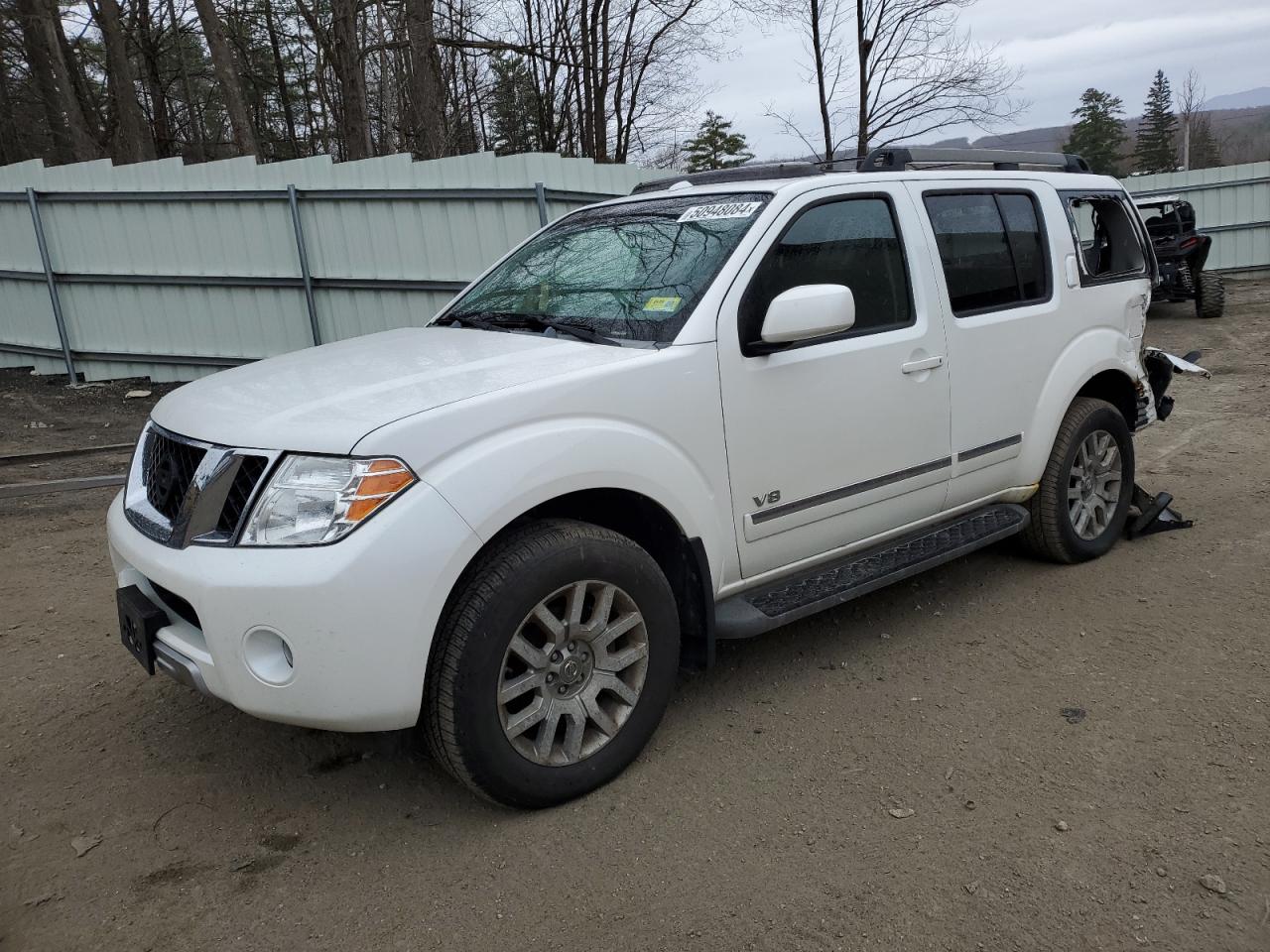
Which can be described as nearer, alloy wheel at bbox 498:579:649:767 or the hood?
the hood

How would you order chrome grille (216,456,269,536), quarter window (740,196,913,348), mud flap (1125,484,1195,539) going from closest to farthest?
chrome grille (216,456,269,536) → quarter window (740,196,913,348) → mud flap (1125,484,1195,539)

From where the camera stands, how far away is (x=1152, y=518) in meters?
5.22

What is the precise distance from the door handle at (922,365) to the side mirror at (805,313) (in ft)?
2.17

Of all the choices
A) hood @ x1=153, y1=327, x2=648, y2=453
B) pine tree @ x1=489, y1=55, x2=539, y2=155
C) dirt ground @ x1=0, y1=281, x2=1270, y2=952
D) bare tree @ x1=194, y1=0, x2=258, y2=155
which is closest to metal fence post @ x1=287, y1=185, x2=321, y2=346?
bare tree @ x1=194, y1=0, x2=258, y2=155

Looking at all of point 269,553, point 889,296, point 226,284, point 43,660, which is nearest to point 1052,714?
point 889,296

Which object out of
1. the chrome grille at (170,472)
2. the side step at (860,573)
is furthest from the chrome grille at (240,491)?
the side step at (860,573)

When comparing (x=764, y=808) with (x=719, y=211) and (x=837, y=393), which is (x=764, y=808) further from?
(x=719, y=211)

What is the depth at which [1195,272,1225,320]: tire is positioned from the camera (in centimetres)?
1483

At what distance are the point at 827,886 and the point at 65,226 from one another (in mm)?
11143

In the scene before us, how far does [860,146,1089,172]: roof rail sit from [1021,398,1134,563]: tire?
1.19m

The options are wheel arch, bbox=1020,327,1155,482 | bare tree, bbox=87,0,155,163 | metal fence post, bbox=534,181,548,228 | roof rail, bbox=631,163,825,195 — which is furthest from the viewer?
bare tree, bbox=87,0,155,163

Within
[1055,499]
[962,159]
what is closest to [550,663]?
[1055,499]

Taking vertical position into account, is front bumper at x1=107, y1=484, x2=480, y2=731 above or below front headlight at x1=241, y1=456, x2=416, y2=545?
below

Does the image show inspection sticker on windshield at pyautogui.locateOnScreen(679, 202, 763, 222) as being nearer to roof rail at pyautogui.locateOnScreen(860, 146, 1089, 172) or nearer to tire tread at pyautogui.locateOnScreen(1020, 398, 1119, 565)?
roof rail at pyautogui.locateOnScreen(860, 146, 1089, 172)
